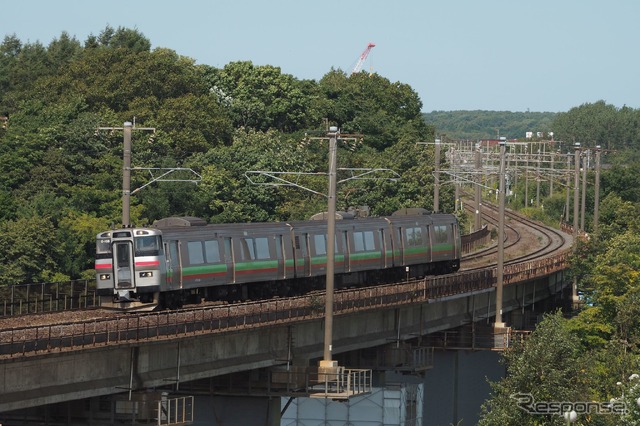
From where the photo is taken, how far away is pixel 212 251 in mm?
53719

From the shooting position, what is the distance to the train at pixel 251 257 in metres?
50.5

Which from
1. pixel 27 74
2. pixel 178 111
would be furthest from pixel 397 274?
pixel 27 74

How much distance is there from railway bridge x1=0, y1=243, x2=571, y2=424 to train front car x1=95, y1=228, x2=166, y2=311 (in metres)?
3.54

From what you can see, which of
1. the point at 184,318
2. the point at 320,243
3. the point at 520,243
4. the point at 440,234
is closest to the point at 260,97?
the point at 520,243

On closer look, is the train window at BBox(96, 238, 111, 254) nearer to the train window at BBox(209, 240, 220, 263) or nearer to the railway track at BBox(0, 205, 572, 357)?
the railway track at BBox(0, 205, 572, 357)

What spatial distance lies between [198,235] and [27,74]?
8668 cm

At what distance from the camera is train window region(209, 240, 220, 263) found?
2103 inches

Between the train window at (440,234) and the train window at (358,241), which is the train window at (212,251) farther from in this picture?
the train window at (440,234)

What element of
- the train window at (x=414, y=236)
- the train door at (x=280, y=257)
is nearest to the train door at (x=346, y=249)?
the train door at (x=280, y=257)

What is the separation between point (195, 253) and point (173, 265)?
5.42 feet

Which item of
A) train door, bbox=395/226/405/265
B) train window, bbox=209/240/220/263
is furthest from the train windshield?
train door, bbox=395/226/405/265

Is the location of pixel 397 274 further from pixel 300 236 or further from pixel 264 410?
pixel 264 410

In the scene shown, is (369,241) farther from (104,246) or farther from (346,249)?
(104,246)

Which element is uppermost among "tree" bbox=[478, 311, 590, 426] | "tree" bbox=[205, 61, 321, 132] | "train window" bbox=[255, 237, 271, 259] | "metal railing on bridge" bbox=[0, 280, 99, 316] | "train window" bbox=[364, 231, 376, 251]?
"tree" bbox=[205, 61, 321, 132]
